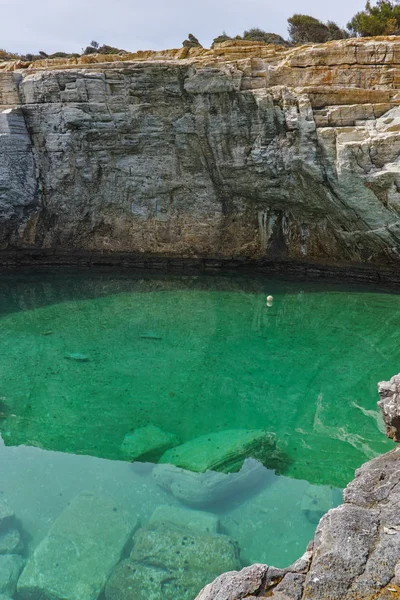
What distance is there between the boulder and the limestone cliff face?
1031 cm

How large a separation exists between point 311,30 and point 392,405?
74.8ft

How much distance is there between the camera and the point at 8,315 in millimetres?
13141

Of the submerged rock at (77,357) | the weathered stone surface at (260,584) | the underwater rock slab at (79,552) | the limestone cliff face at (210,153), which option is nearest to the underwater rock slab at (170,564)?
the underwater rock slab at (79,552)

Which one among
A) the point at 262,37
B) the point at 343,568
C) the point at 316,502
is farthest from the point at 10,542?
the point at 262,37

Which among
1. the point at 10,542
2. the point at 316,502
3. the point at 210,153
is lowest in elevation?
the point at 316,502

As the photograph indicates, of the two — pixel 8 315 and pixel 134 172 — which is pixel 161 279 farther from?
pixel 8 315

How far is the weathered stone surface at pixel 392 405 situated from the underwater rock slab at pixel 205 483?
193cm

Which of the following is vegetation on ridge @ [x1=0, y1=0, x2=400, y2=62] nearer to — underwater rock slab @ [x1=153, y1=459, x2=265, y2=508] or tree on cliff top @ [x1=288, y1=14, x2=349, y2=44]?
tree on cliff top @ [x1=288, y1=14, x2=349, y2=44]

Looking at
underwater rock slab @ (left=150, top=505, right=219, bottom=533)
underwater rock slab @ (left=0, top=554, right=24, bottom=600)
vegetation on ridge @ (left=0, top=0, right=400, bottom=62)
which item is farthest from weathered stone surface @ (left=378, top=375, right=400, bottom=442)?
vegetation on ridge @ (left=0, top=0, right=400, bottom=62)

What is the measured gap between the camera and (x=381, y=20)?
19375 millimetres

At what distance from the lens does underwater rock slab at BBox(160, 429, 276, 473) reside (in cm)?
673

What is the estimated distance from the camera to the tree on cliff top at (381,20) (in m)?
19.0

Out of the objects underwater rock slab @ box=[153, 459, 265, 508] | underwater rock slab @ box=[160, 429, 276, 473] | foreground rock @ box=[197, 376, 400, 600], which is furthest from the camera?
underwater rock slab @ box=[160, 429, 276, 473]

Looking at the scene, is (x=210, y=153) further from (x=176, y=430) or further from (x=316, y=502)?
(x=316, y=502)
